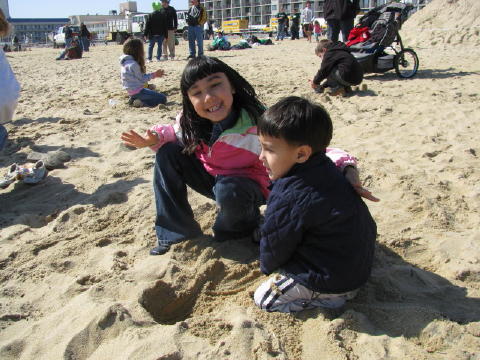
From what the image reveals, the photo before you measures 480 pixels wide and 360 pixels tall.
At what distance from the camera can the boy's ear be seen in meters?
1.63

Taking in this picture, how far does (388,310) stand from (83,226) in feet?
6.14

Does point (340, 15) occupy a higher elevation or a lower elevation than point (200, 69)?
higher

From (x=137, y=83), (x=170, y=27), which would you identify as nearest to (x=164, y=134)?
(x=137, y=83)

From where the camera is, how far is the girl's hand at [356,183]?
68.1 inches

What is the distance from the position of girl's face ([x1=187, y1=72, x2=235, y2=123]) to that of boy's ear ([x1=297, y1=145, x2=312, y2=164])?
0.69 m

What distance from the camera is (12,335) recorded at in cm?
174

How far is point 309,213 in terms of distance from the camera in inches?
63.2

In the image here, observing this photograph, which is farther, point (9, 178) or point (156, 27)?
point (156, 27)

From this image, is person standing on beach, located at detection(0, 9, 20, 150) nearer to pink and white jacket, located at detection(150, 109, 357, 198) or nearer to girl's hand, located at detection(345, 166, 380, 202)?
pink and white jacket, located at detection(150, 109, 357, 198)

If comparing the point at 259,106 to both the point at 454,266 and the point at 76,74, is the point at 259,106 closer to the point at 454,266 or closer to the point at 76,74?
the point at 454,266

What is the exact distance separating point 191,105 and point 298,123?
0.92m

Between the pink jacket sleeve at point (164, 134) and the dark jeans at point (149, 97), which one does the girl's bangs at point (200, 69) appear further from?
the dark jeans at point (149, 97)

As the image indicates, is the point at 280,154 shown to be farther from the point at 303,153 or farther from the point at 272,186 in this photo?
the point at 272,186

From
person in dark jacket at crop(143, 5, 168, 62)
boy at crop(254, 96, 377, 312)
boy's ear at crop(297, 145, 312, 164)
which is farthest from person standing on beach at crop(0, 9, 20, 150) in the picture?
person in dark jacket at crop(143, 5, 168, 62)
